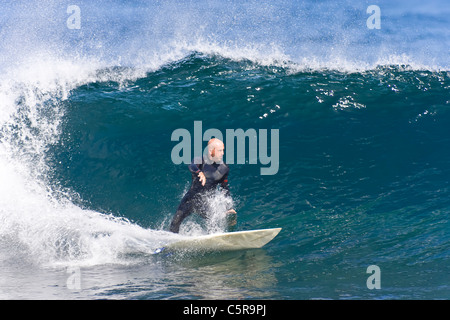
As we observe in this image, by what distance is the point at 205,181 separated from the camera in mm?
6703

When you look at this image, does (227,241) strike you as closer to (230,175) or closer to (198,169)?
(198,169)

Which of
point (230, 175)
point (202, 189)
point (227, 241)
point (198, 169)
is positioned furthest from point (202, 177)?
point (230, 175)

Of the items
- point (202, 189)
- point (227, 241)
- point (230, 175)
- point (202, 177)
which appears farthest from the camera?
point (230, 175)

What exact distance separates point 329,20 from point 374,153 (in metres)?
19.8

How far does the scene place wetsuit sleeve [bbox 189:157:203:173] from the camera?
6594 millimetres

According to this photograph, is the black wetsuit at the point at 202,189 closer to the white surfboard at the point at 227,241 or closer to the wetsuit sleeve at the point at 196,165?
the wetsuit sleeve at the point at 196,165

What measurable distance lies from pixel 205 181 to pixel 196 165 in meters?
0.27

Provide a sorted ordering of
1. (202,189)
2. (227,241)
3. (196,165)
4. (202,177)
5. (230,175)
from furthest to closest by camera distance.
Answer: (230,175)
(202,189)
(196,165)
(202,177)
(227,241)

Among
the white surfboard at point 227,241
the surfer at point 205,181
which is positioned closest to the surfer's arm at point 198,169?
the surfer at point 205,181

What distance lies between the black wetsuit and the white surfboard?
75cm

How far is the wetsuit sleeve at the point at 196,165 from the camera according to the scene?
659 centimetres

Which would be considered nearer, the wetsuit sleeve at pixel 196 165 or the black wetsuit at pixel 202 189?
the wetsuit sleeve at pixel 196 165

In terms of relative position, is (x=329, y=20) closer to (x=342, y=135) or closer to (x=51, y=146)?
(x=342, y=135)

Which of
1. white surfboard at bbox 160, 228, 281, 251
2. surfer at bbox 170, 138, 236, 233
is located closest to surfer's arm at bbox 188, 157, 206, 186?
surfer at bbox 170, 138, 236, 233
